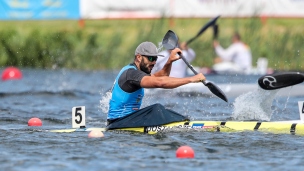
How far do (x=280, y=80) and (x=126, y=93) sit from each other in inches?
98.1

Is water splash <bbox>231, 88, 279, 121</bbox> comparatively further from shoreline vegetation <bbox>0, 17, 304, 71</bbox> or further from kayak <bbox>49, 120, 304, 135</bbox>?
shoreline vegetation <bbox>0, 17, 304, 71</bbox>

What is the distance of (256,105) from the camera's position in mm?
11328

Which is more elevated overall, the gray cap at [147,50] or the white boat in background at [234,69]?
the white boat in background at [234,69]

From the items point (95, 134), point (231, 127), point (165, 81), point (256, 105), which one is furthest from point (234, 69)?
point (95, 134)

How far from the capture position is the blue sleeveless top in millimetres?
9367

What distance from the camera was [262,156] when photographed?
8.08 m

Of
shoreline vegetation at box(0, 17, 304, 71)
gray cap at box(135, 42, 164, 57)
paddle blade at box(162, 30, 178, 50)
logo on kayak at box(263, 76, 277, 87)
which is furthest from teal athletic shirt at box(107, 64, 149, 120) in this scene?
shoreline vegetation at box(0, 17, 304, 71)

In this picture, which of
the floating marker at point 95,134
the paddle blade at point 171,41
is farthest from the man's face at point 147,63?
the paddle blade at point 171,41

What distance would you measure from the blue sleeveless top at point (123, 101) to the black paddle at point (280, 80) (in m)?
2.12

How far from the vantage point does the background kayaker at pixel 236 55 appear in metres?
20.0

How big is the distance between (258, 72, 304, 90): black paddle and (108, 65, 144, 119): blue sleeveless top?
2.12 meters

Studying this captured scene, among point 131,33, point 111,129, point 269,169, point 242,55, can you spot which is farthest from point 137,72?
point 131,33

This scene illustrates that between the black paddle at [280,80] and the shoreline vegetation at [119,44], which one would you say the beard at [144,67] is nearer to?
the black paddle at [280,80]

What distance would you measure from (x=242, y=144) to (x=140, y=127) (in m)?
1.45
